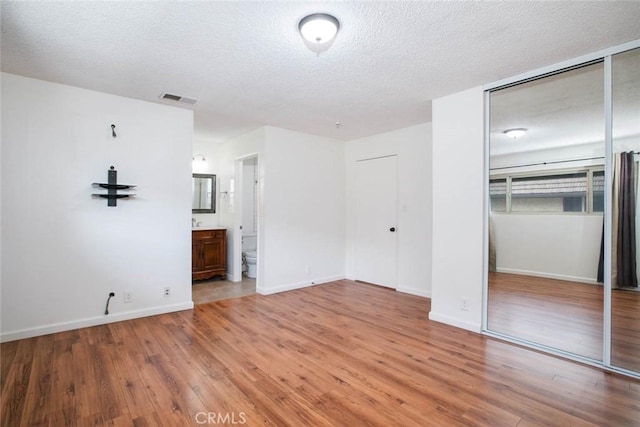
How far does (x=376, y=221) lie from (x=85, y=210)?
12.9 feet

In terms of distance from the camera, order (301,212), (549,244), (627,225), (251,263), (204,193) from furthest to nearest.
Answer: (204,193) → (251,263) → (301,212) → (549,244) → (627,225)

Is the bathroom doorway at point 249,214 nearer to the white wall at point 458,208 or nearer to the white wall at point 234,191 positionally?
the white wall at point 234,191

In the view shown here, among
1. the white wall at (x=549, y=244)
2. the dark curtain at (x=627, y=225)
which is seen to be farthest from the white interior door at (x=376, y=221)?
the dark curtain at (x=627, y=225)

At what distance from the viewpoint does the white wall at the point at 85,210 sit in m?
2.91

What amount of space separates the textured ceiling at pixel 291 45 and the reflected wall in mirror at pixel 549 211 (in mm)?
374

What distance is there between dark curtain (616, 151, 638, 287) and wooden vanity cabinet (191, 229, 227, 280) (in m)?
5.04

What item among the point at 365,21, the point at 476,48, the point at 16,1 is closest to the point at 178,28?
the point at 16,1

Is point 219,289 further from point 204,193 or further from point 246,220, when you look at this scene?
point 204,193

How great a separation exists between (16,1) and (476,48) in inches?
122

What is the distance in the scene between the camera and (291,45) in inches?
92.4

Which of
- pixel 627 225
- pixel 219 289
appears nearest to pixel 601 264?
pixel 627 225

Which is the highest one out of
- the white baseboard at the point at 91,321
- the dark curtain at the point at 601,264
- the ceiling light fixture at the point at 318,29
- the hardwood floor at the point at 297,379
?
the ceiling light fixture at the point at 318,29

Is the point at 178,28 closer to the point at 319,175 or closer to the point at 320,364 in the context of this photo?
the point at 320,364

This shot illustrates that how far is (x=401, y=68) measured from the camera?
2730 millimetres
